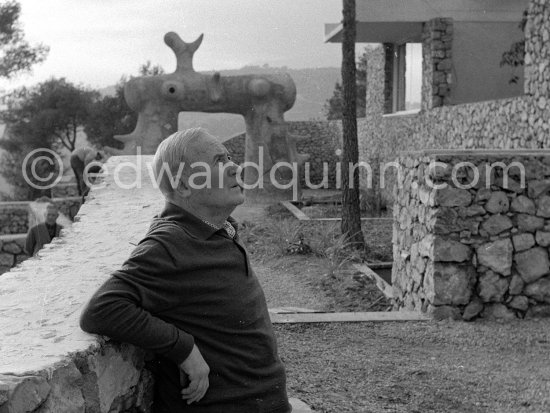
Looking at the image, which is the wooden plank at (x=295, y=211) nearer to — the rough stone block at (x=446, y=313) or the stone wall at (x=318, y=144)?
the rough stone block at (x=446, y=313)

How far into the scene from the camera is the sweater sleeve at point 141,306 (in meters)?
1.78

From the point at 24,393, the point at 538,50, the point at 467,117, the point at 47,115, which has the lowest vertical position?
the point at 24,393

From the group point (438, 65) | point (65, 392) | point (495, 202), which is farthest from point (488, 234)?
point (438, 65)

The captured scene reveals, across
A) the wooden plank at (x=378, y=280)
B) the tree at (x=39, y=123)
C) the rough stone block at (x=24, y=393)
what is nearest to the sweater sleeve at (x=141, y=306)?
the rough stone block at (x=24, y=393)

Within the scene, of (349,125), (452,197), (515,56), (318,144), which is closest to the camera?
(452,197)

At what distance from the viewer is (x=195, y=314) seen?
79.1 inches

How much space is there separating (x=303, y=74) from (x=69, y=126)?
5730 cm

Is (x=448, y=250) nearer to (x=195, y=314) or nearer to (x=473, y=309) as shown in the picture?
(x=473, y=309)

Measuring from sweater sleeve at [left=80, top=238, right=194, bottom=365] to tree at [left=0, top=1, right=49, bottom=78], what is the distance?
26.8 meters

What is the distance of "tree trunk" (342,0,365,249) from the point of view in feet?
33.3

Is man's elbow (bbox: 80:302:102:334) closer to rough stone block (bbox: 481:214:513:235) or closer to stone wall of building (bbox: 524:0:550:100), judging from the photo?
rough stone block (bbox: 481:214:513:235)

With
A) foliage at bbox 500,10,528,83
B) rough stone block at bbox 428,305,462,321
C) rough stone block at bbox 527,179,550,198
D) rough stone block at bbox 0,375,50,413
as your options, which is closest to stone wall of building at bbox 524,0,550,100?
rough stone block at bbox 527,179,550,198

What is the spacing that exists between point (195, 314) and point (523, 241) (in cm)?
431

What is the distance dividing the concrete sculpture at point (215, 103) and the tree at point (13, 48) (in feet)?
42.5
